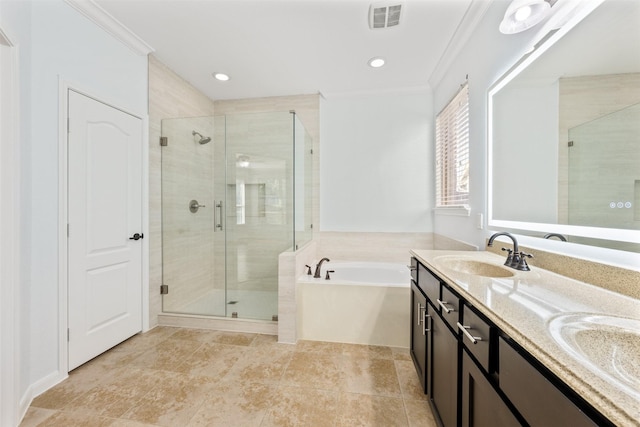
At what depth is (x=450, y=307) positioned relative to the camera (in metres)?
1.07

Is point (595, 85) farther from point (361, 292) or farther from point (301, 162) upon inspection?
point (301, 162)

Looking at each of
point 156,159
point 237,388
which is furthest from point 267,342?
point 156,159

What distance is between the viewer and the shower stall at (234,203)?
273 cm

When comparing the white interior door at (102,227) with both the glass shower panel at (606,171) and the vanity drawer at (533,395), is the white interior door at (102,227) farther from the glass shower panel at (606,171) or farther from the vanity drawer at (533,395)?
the glass shower panel at (606,171)

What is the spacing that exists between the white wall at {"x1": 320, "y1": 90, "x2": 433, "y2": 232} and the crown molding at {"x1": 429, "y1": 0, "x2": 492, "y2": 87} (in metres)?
0.51

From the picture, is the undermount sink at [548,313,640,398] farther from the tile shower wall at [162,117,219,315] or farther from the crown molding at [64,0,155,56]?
the crown molding at [64,0,155,56]

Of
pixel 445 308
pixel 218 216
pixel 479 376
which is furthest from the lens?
pixel 218 216

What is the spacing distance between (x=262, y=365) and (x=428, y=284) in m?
1.38

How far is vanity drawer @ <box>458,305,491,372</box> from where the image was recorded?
779 mm

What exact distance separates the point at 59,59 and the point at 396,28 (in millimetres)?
2425

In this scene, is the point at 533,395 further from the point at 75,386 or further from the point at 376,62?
the point at 376,62

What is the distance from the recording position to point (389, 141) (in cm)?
312

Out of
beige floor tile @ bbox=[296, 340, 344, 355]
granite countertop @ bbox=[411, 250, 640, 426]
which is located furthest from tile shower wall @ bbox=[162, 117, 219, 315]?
granite countertop @ bbox=[411, 250, 640, 426]

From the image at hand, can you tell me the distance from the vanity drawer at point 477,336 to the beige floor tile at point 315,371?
111cm
